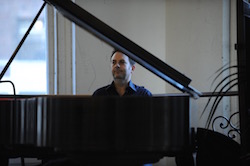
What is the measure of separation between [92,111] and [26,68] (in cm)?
231

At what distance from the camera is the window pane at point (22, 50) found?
336 cm

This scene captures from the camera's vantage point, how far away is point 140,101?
1240 mm

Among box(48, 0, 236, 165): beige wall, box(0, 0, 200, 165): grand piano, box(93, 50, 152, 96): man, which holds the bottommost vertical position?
box(0, 0, 200, 165): grand piano

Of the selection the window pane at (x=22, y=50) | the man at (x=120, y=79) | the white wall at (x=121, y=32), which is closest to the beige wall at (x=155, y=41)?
the white wall at (x=121, y=32)

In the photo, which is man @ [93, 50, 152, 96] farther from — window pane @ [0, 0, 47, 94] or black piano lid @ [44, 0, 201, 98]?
window pane @ [0, 0, 47, 94]

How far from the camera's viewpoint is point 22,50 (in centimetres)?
337

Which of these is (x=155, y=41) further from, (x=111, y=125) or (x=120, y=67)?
(x=111, y=125)

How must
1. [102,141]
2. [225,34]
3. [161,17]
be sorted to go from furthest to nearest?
[161,17], [225,34], [102,141]

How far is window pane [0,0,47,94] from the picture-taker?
3.36 metres

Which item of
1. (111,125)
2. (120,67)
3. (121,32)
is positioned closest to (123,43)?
(111,125)

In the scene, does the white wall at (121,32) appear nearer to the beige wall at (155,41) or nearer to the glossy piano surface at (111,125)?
the beige wall at (155,41)

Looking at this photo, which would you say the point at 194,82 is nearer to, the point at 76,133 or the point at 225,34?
the point at 225,34

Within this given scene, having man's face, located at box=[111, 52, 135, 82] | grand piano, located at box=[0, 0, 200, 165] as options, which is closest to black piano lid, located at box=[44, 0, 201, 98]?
grand piano, located at box=[0, 0, 200, 165]

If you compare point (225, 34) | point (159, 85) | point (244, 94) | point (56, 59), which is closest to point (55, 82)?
point (56, 59)
